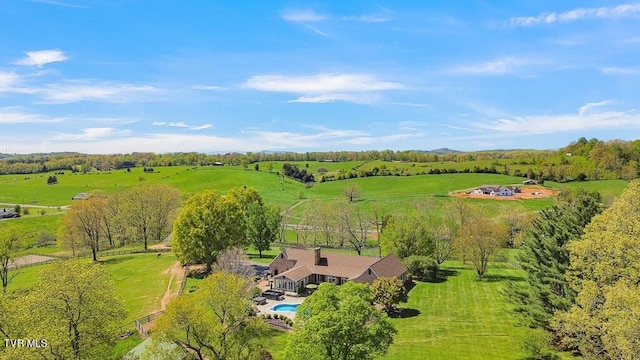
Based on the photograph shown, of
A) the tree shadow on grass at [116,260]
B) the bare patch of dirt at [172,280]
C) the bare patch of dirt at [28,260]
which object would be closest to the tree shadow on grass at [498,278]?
the bare patch of dirt at [172,280]

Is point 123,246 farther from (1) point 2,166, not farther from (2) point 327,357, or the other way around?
(1) point 2,166

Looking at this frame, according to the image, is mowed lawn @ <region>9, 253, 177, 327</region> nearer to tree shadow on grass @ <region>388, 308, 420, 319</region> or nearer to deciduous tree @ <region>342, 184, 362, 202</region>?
tree shadow on grass @ <region>388, 308, 420, 319</region>

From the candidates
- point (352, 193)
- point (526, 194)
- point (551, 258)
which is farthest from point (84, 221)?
point (526, 194)

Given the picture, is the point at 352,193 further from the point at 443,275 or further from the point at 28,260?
the point at 28,260

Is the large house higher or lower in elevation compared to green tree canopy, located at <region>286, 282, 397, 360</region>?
lower

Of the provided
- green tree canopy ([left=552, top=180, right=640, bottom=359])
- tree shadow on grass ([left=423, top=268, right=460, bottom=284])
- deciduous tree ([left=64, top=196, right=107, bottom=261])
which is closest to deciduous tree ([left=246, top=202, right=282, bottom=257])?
deciduous tree ([left=64, top=196, right=107, bottom=261])
